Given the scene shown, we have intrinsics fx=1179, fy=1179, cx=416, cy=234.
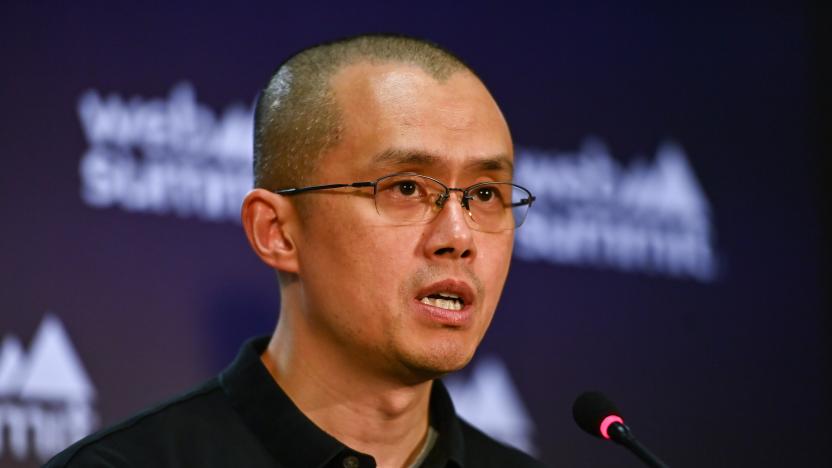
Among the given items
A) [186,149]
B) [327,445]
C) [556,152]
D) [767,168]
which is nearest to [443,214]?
[327,445]

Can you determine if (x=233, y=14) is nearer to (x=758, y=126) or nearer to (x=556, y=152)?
(x=556, y=152)

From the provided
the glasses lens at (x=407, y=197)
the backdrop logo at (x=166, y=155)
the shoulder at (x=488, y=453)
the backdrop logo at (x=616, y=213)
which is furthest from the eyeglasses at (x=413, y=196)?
the backdrop logo at (x=616, y=213)

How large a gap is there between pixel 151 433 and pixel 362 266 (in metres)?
0.56

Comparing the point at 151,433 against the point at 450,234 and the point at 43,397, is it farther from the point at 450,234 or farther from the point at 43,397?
the point at 43,397

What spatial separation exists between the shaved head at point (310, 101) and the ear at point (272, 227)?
0.04 m

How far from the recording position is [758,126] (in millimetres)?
4801

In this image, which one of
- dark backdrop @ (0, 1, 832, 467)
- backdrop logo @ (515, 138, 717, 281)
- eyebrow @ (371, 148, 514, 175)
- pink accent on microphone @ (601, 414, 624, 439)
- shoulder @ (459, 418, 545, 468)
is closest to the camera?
pink accent on microphone @ (601, 414, 624, 439)

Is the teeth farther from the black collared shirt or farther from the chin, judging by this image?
the black collared shirt

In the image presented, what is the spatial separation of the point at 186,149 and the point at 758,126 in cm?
249

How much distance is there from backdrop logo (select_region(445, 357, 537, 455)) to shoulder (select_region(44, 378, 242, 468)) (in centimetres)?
140

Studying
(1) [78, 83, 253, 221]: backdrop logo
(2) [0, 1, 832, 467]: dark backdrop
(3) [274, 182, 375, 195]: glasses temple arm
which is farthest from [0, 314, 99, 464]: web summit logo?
(3) [274, 182, 375, 195]: glasses temple arm

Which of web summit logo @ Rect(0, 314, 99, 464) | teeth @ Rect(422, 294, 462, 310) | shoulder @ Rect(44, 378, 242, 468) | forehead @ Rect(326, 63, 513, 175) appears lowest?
web summit logo @ Rect(0, 314, 99, 464)

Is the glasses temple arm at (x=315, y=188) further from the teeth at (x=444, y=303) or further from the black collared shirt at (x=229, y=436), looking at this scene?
the black collared shirt at (x=229, y=436)

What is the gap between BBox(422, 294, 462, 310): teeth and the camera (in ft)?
7.68
